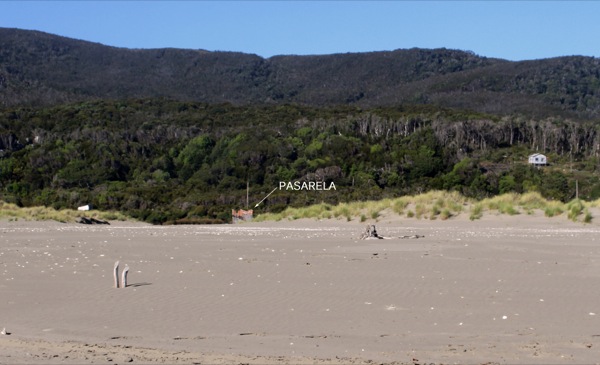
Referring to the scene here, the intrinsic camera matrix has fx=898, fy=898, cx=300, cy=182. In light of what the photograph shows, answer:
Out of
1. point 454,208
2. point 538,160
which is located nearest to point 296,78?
point 538,160

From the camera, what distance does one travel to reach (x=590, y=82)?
117250mm

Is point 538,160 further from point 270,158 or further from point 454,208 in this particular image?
point 454,208

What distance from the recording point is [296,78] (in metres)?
145

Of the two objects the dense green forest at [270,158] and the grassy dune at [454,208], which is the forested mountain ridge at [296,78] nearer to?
the dense green forest at [270,158]

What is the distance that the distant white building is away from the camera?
55.3 m

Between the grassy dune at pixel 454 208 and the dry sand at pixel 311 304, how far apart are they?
5.53 meters

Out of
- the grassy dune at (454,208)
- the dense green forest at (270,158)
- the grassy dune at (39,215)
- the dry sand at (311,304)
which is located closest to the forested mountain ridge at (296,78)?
the dense green forest at (270,158)

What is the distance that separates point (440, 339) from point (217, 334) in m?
1.79

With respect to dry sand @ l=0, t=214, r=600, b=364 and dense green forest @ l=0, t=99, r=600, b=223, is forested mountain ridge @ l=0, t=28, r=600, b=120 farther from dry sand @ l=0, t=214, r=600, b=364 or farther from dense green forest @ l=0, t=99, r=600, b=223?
dry sand @ l=0, t=214, r=600, b=364

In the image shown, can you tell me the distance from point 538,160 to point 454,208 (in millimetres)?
36753

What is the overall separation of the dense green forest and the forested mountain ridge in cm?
2530

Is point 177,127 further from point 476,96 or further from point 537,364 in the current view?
point 537,364

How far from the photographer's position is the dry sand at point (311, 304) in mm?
6668

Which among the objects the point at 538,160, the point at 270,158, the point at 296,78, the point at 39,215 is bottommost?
the point at 39,215
